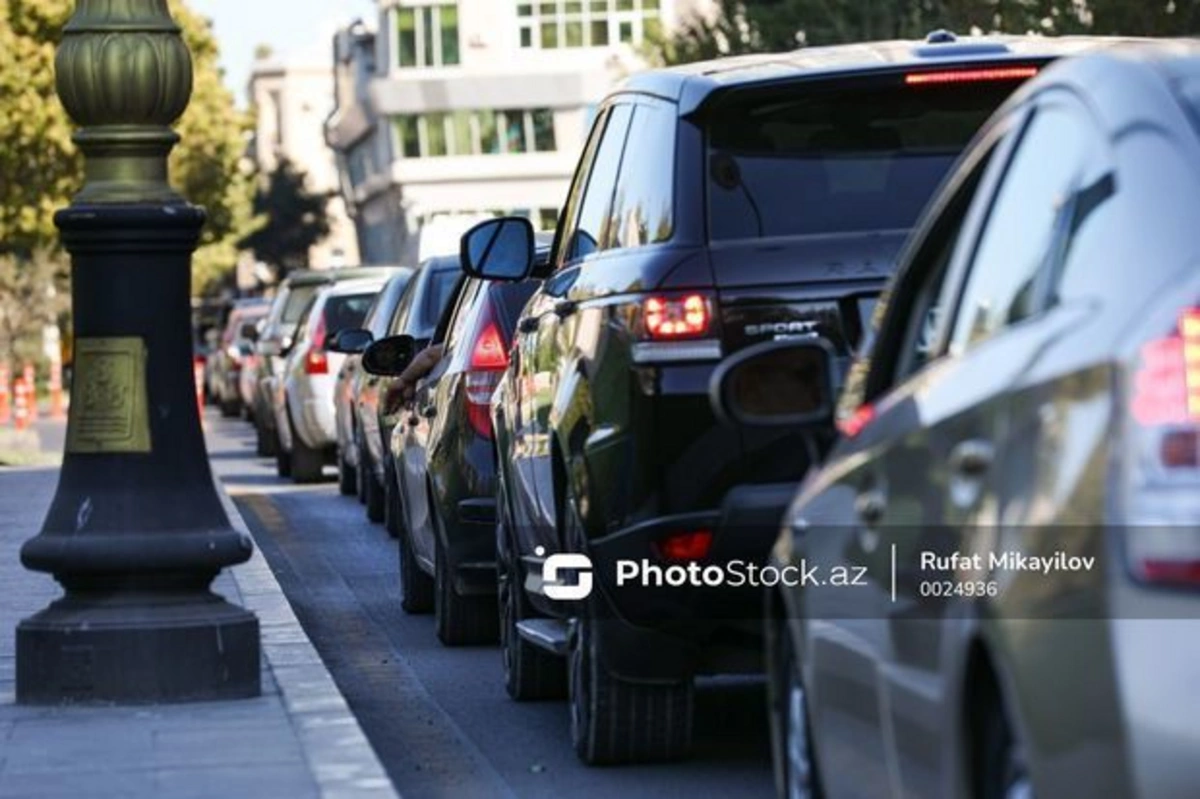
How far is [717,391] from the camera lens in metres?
6.36

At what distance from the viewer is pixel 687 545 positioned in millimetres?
8844

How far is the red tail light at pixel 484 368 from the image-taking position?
13.4m

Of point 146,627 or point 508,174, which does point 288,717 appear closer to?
point 146,627

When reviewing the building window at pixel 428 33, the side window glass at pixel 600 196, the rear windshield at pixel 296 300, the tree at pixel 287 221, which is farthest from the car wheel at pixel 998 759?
the tree at pixel 287 221

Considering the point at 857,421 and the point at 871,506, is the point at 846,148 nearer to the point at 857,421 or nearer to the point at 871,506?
the point at 857,421

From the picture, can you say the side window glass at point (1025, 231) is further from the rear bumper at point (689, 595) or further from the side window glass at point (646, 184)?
the side window glass at point (646, 184)

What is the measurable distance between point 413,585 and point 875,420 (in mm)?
9720

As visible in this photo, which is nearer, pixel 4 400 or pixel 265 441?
pixel 265 441

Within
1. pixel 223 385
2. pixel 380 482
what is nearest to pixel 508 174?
pixel 223 385

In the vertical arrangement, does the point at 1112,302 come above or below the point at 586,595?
above

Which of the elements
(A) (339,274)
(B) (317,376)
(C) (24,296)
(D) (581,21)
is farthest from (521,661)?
(D) (581,21)

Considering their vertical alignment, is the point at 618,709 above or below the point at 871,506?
below

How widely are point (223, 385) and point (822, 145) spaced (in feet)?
165

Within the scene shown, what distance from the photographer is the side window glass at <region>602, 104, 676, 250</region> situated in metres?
9.24
